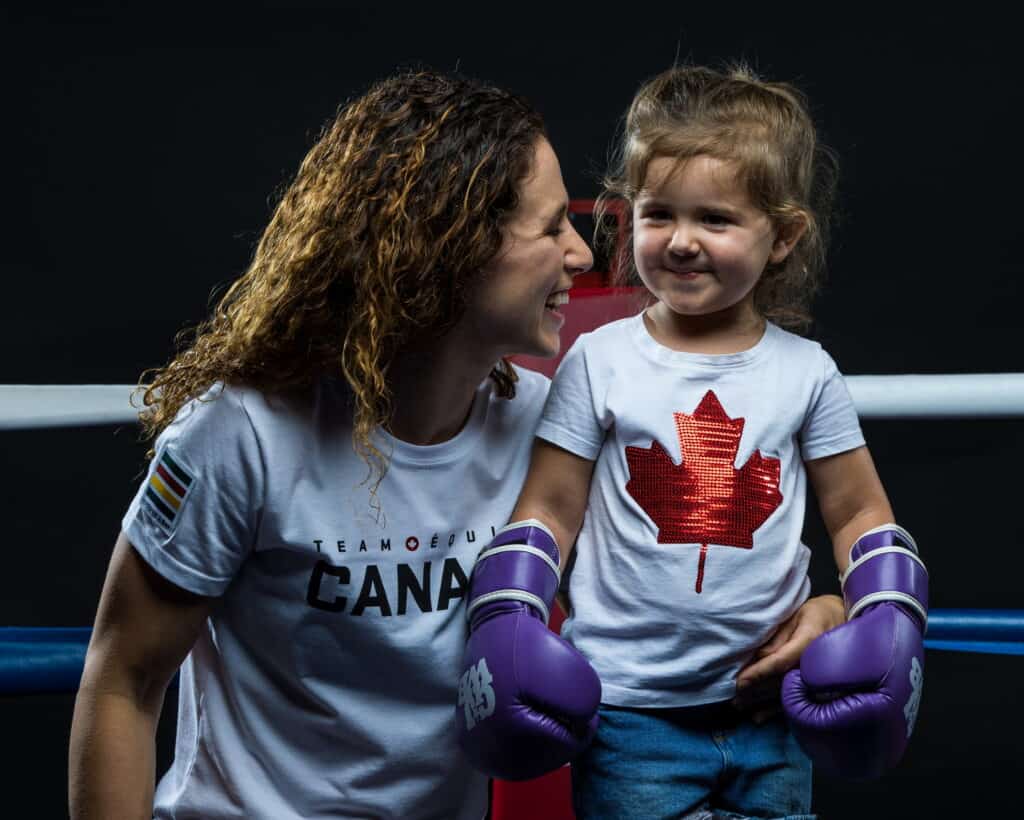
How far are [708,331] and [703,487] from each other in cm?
19

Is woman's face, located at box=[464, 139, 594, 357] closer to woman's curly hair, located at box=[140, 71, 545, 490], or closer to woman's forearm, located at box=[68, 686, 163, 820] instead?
woman's curly hair, located at box=[140, 71, 545, 490]

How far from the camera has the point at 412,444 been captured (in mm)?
1642

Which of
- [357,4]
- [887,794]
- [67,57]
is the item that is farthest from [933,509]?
[67,57]

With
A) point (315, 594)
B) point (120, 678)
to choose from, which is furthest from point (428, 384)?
point (120, 678)

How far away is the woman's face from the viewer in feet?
5.25

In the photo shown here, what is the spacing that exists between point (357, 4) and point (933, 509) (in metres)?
1.69

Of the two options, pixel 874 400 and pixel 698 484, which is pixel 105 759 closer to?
pixel 698 484

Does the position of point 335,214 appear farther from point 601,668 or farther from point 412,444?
point 601,668

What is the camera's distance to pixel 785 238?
5.85ft

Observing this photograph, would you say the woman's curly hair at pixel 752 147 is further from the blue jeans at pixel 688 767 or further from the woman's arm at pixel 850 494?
the blue jeans at pixel 688 767

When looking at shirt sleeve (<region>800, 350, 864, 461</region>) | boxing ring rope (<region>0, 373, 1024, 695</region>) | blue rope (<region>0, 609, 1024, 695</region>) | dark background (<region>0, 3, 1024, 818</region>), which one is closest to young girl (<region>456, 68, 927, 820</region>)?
shirt sleeve (<region>800, 350, 864, 461</region>)

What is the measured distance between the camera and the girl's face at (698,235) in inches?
66.3

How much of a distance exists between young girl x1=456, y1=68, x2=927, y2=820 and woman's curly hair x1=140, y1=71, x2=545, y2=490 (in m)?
0.20

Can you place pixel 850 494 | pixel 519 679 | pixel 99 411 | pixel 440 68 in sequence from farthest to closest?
pixel 440 68 < pixel 99 411 < pixel 850 494 < pixel 519 679
